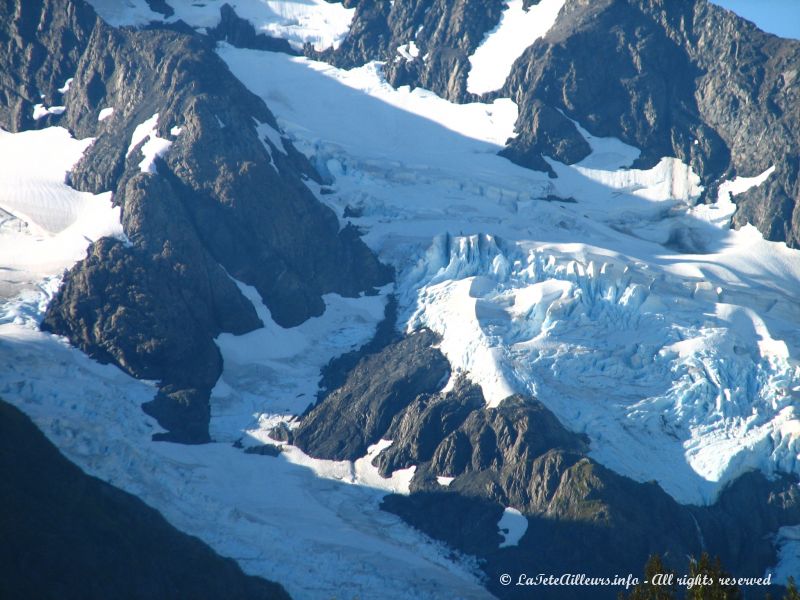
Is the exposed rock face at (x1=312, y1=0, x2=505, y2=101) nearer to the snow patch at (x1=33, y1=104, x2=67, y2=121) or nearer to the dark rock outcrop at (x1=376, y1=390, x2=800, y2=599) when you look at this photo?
the snow patch at (x1=33, y1=104, x2=67, y2=121)

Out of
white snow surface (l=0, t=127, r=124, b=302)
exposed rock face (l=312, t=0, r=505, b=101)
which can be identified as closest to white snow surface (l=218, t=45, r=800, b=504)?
exposed rock face (l=312, t=0, r=505, b=101)

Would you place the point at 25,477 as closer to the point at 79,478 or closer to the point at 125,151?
the point at 79,478

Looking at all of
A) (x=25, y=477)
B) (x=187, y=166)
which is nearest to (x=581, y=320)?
(x=187, y=166)

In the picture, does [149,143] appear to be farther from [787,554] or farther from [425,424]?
[787,554]

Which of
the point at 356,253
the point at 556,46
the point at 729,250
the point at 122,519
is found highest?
the point at 556,46

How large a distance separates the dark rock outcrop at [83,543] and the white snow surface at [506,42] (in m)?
97.1

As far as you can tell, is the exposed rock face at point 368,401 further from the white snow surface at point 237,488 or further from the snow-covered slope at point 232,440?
the white snow surface at point 237,488

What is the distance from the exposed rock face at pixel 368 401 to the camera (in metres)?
131

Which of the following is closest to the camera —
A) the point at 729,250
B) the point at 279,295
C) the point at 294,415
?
the point at 294,415

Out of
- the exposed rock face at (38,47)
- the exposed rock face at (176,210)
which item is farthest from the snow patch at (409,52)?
the exposed rock face at (38,47)

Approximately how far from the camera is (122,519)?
340 feet

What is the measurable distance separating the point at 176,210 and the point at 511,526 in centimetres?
4940

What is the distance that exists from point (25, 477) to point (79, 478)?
4.56 meters

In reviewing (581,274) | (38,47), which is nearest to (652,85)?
(581,274)
